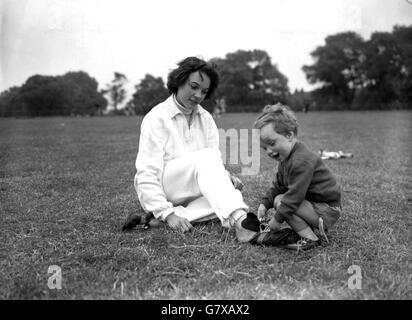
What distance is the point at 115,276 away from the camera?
234 cm

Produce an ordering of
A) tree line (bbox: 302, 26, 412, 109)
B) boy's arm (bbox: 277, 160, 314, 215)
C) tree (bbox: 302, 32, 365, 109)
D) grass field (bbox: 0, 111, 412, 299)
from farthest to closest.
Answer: tree (bbox: 302, 32, 365, 109) < tree line (bbox: 302, 26, 412, 109) < boy's arm (bbox: 277, 160, 314, 215) < grass field (bbox: 0, 111, 412, 299)

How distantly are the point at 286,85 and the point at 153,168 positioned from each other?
6921 cm

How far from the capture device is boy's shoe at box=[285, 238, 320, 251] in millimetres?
2723

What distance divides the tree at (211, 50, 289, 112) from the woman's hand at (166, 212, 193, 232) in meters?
59.9

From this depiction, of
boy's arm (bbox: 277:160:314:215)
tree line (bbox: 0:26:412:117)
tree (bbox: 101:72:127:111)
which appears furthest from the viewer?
tree (bbox: 101:72:127:111)

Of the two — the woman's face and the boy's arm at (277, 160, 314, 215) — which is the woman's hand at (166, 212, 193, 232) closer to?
the boy's arm at (277, 160, 314, 215)

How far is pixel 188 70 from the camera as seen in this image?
10.8 feet

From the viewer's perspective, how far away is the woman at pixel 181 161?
309 cm

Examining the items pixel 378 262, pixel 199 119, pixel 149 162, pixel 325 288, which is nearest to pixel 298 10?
pixel 199 119

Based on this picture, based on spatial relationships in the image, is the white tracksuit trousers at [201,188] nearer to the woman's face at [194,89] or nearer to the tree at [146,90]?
the woman's face at [194,89]

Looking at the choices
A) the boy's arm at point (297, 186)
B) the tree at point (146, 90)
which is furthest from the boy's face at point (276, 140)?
the tree at point (146, 90)

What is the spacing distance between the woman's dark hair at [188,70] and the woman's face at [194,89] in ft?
0.10

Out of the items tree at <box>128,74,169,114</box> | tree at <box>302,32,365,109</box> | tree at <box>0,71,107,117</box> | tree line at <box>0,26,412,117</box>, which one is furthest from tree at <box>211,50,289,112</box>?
tree at <box>0,71,107,117</box>

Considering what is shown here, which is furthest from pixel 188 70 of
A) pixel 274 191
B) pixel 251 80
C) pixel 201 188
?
pixel 251 80
